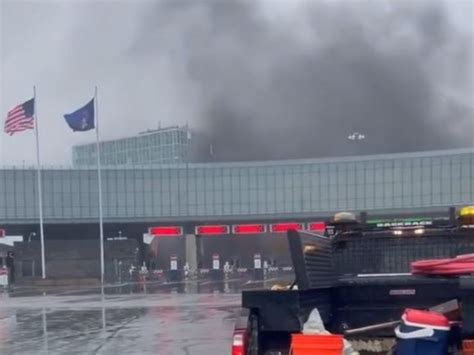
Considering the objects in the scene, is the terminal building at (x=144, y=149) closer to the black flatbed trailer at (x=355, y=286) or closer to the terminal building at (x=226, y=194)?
the terminal building at (x=226, y=194)

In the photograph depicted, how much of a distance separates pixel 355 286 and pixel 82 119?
3989cm

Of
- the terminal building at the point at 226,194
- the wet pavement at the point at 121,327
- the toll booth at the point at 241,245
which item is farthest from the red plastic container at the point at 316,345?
the terminal building at the point at 226,194

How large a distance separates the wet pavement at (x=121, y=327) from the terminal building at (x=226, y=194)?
43.0 m

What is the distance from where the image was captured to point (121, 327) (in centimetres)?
1834

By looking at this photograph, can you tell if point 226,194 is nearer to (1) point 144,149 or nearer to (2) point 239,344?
(1) point 144,149

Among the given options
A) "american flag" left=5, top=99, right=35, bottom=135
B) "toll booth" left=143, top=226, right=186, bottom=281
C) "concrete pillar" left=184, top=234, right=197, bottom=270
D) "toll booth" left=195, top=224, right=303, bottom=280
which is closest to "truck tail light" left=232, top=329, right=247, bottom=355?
"american flag" left=5, top=99, right=35, bottom=135

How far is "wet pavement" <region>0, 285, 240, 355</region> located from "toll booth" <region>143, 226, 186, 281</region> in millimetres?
36062

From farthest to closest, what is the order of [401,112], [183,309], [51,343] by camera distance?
[401,112] → [183,309] → [51,343]

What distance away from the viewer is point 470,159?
69500 mm

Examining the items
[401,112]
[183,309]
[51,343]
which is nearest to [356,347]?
[51,343]

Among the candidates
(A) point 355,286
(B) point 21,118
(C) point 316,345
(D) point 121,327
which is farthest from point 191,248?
(C) point 316,345

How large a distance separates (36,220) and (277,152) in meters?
31.2

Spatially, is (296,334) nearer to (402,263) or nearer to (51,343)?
(402,263)

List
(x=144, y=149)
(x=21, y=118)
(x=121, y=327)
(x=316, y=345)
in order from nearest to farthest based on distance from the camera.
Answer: (x=316, y=345)
(x=121, y=327)
(x=21, y=118)
(x=144, y=149)
